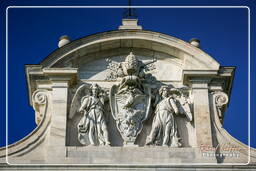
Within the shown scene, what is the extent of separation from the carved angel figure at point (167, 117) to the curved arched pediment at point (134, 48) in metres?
0.94

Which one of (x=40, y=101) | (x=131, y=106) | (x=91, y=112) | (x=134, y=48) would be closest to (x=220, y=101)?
(x=131, y=106)

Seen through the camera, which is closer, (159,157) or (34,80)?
(159,157)

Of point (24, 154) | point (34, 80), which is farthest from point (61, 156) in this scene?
point (34, 80)

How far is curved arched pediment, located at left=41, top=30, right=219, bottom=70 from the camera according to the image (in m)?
25.7

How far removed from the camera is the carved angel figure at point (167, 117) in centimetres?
2464

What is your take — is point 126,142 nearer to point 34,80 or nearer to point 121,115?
point 121,115

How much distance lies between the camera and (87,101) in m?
25.2

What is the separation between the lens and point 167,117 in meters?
25.0

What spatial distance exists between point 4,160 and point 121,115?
301 centimetres

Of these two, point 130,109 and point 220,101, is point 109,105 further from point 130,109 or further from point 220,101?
point 220,101

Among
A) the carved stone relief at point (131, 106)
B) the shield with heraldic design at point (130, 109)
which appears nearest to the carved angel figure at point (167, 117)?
the carved stone relief at point (131, 106)

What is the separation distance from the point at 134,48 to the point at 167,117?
7.51ft

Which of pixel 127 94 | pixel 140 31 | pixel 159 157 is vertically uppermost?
pixel 140 31

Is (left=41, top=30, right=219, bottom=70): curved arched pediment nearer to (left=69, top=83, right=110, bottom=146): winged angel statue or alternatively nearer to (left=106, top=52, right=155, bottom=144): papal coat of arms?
(left=106, top=52, right=155, bottom=144): papal coat of arms
